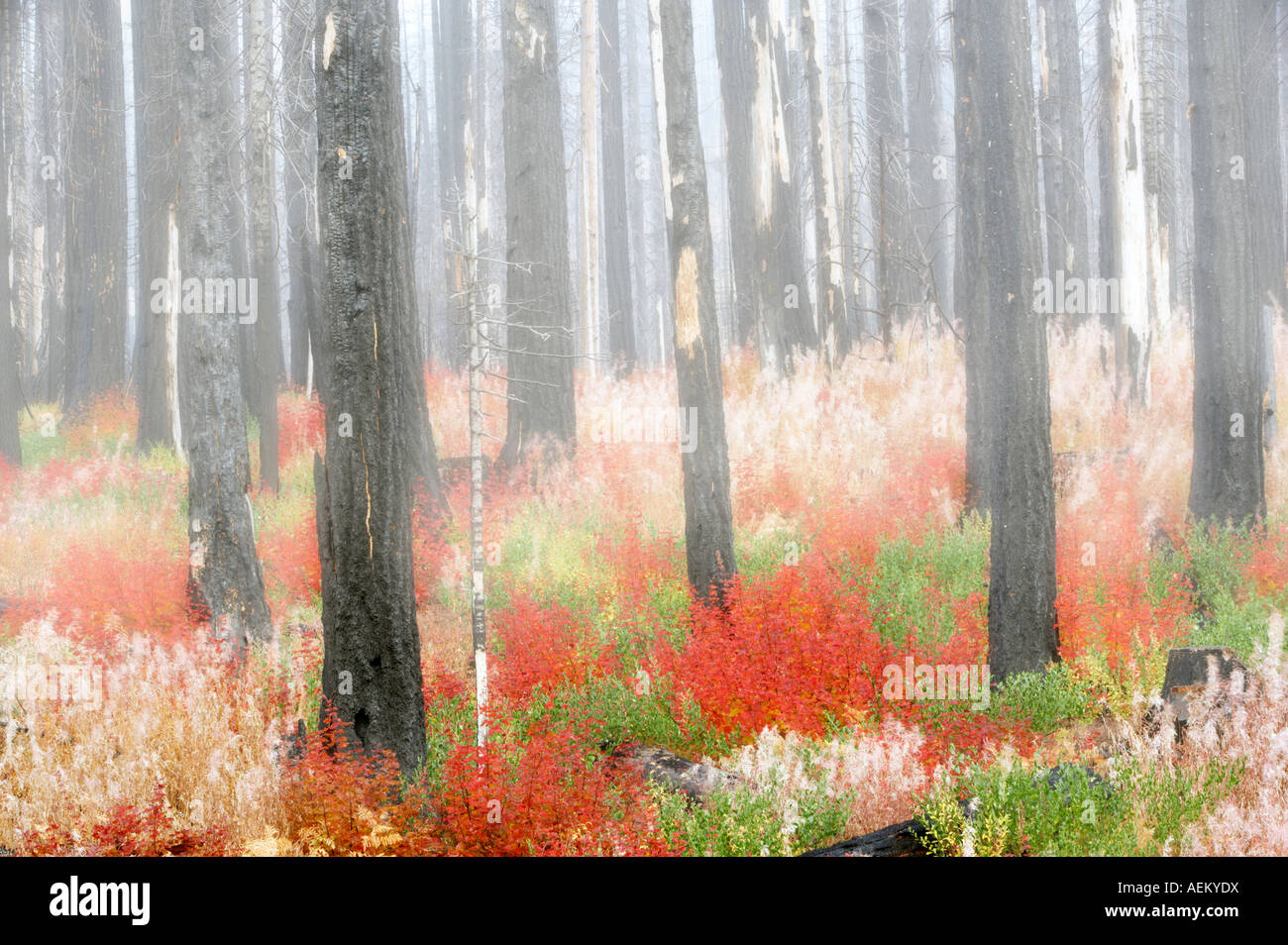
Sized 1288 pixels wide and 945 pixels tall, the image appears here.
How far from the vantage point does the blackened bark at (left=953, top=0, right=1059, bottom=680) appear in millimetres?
7340

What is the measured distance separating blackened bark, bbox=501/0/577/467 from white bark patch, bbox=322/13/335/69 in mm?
6612

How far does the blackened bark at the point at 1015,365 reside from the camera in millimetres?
7340

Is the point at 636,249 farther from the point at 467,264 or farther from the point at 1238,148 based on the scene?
the point at 467,264

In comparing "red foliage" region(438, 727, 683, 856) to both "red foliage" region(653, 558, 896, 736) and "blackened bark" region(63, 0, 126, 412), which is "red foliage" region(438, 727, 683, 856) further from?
"blackened bark" region(63, 0, 126, 412)

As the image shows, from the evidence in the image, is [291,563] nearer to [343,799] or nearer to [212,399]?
[212,399]

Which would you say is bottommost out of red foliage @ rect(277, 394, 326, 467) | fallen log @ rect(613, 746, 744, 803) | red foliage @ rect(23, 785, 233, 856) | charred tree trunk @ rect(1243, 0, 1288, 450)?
fallen log @ rect(613, 746, 744, 803)

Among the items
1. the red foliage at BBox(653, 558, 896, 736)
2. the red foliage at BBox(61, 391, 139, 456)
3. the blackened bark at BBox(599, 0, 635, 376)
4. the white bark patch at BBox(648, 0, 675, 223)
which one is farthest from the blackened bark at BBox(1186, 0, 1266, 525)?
the red foliage at BBox(61, 391, 139, 456)

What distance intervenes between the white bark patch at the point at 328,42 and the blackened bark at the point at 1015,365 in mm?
4341

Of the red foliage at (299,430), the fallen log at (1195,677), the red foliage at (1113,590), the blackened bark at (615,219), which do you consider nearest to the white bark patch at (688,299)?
the red foliage at (1113,590)

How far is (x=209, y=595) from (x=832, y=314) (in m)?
Result: 10.0

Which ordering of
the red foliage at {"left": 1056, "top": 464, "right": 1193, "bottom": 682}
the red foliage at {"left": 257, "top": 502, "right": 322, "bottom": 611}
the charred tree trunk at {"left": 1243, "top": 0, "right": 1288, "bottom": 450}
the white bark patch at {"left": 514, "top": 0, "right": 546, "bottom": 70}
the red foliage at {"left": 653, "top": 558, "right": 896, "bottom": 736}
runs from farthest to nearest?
the charred tree trunk at {"left": 1243, "top": 0, "right": 1288, "bottom": 450}
the white bark patch at {"left": 514, "top": 0, "right": 546, "bottom": 70}
the red foliage at {"left": 257, "top": 502, "right": 322, "bottom": 611}
the red foliage at {"left": 1056, "top": 464, "right": 1193, "bottom": 682}
the red foliage at {"left": 653, "top": 558, "right": 896, "bottom": 736}

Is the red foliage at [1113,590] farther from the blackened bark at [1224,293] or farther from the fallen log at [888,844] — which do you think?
the fallen log at [888,844]

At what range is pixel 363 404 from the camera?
5.64 metres

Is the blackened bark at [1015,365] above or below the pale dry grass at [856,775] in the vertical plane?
above
